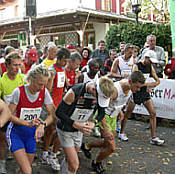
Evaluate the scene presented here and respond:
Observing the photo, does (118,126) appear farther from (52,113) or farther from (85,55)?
(52,113)

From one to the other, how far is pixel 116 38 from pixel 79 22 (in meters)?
7.28

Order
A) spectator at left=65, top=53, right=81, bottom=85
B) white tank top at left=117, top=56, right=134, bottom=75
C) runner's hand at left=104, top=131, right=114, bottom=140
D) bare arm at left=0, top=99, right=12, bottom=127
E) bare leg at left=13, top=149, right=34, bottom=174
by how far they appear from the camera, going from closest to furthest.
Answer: bare arm at left=0, top=99, right=12, bottom=127 → bare leg at left=13, top=149, right=34, bottom=174 → runner's hand at left=104, top=131, right=114, bottom=140 → spectator at left=65, top=53, right=81, bottom=85 → white tank top at left=117, top=56, right=134, bottom=75

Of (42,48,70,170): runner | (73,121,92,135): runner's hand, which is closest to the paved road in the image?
(42,48,70,170): runner

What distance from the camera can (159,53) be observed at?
7.84 m

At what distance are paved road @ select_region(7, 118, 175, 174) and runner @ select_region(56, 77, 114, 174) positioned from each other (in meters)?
1.14

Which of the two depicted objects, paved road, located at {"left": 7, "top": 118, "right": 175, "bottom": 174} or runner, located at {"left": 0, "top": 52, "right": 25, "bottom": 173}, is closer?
runner, located at {"left": 0, "top": 52, "right": 25, "bottom": 173}

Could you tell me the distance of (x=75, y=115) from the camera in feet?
11.8

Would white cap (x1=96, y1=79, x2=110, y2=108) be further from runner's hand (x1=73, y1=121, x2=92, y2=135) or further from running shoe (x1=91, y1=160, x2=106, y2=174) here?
running shoe (x1=91, y1=160, x2=106, y2=174)

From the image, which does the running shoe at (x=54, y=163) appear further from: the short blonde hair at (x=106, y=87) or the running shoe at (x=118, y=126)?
the running shoe at (x=118, y=126)

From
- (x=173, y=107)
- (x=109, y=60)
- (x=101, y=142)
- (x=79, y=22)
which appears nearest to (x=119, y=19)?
(x=79, y=22)

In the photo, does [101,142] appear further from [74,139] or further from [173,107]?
[173,107]

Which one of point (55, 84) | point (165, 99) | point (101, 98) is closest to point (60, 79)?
point (55, 84)

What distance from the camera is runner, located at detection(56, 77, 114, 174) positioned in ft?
11.2

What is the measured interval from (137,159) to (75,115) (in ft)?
7.03
